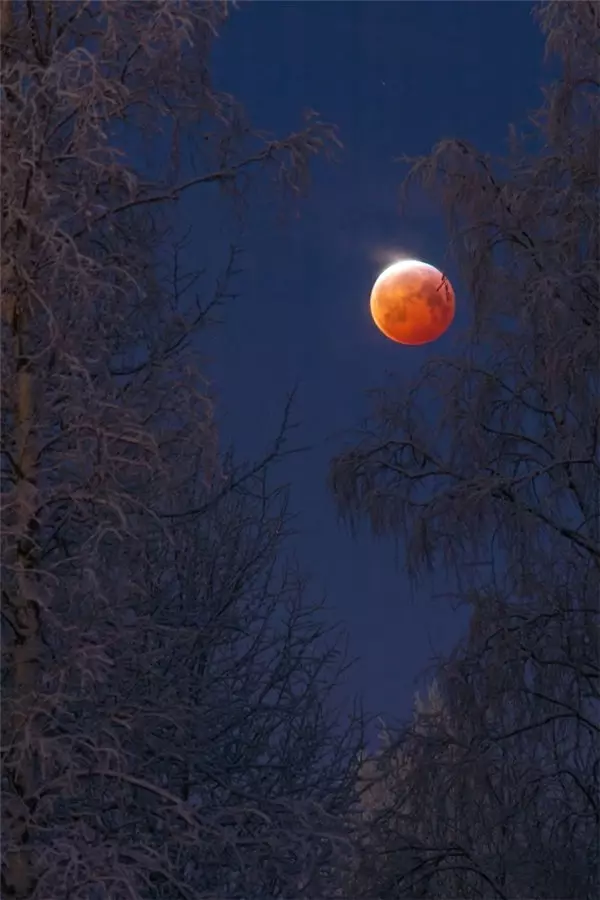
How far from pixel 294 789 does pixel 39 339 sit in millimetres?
3576

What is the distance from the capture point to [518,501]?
8664 millimetres

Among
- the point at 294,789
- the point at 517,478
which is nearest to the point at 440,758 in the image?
the point at 294,789

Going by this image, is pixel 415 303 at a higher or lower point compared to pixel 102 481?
higher

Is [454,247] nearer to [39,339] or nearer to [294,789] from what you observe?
[39,339]

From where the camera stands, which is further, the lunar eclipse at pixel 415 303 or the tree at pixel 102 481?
the lunar eclipse at pixel 415 303

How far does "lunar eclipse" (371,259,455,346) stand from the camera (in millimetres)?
10070

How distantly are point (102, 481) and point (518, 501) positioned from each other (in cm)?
298

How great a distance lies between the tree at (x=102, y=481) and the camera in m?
6.58

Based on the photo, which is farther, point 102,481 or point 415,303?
point 415,303

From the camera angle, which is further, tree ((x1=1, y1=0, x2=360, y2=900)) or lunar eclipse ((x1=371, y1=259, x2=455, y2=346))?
lunar eclipse ((x1=371, y1=259, x2=455, y2=346))

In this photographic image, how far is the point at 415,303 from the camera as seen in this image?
10.3 m

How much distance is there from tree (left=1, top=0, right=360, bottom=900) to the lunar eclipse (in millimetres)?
2407

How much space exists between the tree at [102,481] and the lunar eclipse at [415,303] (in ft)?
7.90

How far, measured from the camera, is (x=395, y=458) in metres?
9.44
